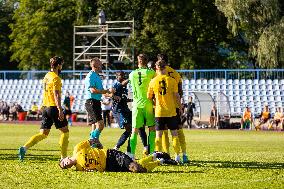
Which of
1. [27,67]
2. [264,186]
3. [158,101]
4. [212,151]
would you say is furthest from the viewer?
[27,67]

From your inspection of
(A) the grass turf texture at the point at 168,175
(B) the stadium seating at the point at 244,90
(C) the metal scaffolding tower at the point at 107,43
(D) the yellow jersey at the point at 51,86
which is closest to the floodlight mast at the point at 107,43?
(C) the metal scaffolding tower at the point at 107,43

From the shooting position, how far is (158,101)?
17344 millimetres

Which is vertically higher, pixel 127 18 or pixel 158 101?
pixel 127 18

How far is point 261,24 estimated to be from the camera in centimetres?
5269

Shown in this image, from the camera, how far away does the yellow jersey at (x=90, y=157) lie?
15328 mm

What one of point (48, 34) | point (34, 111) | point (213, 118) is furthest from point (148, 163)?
point (48, 34)

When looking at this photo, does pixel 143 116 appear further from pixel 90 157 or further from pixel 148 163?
pixel 90 157

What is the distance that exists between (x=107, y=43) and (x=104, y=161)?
143 feet

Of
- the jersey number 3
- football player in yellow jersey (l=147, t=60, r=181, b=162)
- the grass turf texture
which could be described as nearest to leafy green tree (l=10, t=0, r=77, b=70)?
the grass turf texture

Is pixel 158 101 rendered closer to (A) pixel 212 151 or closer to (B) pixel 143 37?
(A) pixel 212 151

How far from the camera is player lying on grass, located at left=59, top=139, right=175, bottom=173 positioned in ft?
50.2

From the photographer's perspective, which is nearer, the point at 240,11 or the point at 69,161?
the point at 69,161

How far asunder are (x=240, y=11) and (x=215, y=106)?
1109 cm

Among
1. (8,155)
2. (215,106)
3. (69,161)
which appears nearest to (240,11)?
(215,106)
